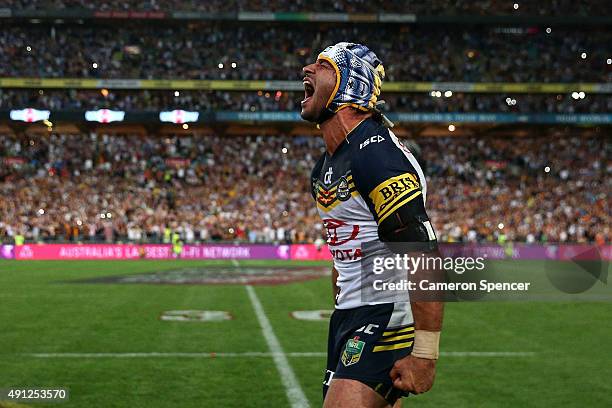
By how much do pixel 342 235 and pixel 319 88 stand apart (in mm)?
708

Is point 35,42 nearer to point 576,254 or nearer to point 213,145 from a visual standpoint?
point 213,145

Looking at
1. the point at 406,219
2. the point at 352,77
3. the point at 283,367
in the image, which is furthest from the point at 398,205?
the point at 283,367

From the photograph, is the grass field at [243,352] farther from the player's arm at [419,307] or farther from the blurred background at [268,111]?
the blurred background at [268,111]

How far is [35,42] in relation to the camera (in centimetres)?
4919

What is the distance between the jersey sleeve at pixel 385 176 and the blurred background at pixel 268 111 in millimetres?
32492

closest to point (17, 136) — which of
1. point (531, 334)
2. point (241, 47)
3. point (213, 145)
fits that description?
point (213, 145)

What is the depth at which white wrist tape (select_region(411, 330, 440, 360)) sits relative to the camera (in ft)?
9.53

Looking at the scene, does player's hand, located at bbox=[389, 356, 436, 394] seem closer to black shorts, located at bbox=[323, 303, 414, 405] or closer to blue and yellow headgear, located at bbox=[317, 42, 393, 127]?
black shorts, located at bbox=[323, 303, 414, 405]

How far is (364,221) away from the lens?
3.35m

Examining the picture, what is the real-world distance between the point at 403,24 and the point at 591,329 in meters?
41.2

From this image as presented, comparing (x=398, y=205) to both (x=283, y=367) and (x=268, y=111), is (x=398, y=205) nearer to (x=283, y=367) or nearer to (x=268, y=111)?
(x=283, y=367)

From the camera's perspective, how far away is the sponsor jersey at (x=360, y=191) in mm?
3084

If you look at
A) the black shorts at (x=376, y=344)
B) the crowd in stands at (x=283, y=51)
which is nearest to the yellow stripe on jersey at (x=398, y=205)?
the black shorts at (x=376, y=344)

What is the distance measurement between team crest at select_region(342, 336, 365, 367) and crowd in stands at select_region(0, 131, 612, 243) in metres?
31.5
